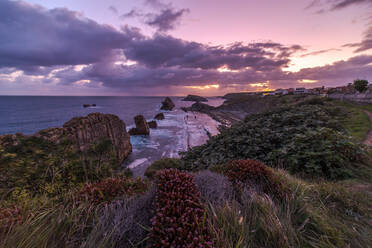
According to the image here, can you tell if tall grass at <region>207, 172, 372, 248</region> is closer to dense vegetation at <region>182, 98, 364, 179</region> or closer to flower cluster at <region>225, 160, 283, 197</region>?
flower cluster at <region>225, 160, 283, 197</region>

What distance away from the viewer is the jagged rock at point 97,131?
10741mm

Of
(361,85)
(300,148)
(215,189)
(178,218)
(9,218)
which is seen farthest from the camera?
(361,85)

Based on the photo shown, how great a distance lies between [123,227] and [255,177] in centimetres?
313

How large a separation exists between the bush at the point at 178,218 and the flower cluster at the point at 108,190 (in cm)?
131

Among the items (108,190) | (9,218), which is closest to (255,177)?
(108,190)

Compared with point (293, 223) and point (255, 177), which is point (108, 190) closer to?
point (255, 177)

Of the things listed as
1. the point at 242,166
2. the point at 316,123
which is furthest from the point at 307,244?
the point at 316,123

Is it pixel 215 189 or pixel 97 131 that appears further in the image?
pixel 97 131

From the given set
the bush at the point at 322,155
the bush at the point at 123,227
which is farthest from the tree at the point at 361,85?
the bush at the point at 123,227

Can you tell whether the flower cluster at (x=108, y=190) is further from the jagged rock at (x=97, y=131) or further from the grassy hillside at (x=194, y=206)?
the jagged rock at (x=97, y=131)

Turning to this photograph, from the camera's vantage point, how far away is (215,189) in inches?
127

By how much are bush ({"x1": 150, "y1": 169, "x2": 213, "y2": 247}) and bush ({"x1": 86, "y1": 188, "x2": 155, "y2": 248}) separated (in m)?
0.22

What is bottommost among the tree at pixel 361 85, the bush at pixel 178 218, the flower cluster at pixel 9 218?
the flower cluster at pixel 9 218

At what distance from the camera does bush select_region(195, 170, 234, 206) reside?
118 inches
